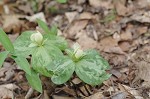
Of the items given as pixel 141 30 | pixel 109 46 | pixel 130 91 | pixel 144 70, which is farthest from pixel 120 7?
pixel 130 91

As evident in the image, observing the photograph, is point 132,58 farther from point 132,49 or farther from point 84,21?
point 84,21

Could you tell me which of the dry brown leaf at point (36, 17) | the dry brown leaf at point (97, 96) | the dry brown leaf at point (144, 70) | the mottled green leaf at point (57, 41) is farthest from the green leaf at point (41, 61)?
→ the dry brown leaf at point (36, 17)

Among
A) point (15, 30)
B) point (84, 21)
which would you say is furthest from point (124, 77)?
point (15, 30)

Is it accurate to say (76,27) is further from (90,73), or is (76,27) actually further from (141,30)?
(90,73)

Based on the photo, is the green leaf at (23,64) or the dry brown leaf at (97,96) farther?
the dry brown leaf at (97,96)

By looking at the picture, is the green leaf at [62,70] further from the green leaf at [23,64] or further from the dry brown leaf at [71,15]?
the dry brown leaf at [71,15]

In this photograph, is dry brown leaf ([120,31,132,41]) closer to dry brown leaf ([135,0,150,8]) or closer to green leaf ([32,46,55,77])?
dry brown leaf ([135,0,150,8])
